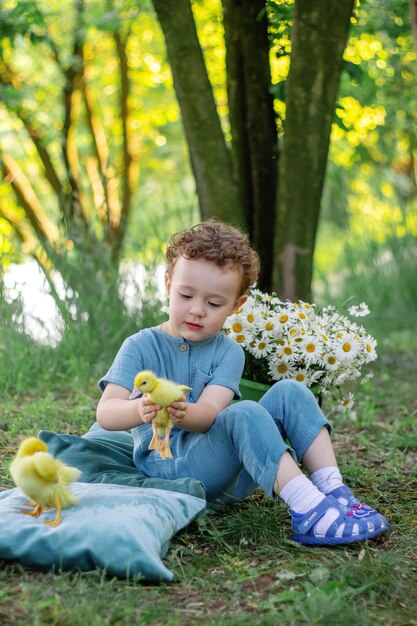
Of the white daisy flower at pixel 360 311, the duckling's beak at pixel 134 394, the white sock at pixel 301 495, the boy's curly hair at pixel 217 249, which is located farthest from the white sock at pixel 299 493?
the white daisy flower at pixel 360 311

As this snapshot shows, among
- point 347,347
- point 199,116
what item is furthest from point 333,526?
point 199,116

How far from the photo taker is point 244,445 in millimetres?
2605

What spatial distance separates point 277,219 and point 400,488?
5.71 ft

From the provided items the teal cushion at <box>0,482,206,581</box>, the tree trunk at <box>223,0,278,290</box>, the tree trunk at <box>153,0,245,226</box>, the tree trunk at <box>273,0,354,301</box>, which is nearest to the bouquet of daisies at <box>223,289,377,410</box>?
the teal cushion at <box>0,482,206,581</box>

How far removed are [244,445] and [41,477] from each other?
0.64 metres

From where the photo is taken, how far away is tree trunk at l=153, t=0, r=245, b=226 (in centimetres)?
440

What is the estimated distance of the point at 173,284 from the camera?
A: 274 cm

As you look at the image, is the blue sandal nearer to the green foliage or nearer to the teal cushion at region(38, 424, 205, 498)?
the teal cushion at region(38, 424, 205, 498)

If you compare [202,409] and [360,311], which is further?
[360,311]

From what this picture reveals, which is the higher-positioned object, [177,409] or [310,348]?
[310,348]

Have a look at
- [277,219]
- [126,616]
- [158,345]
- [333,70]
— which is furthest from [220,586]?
[333,70]

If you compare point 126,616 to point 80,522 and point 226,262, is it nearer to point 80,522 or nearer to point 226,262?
point 80,522

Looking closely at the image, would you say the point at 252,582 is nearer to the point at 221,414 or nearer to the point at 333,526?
the point at 333,526

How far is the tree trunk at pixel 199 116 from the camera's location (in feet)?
14.4
